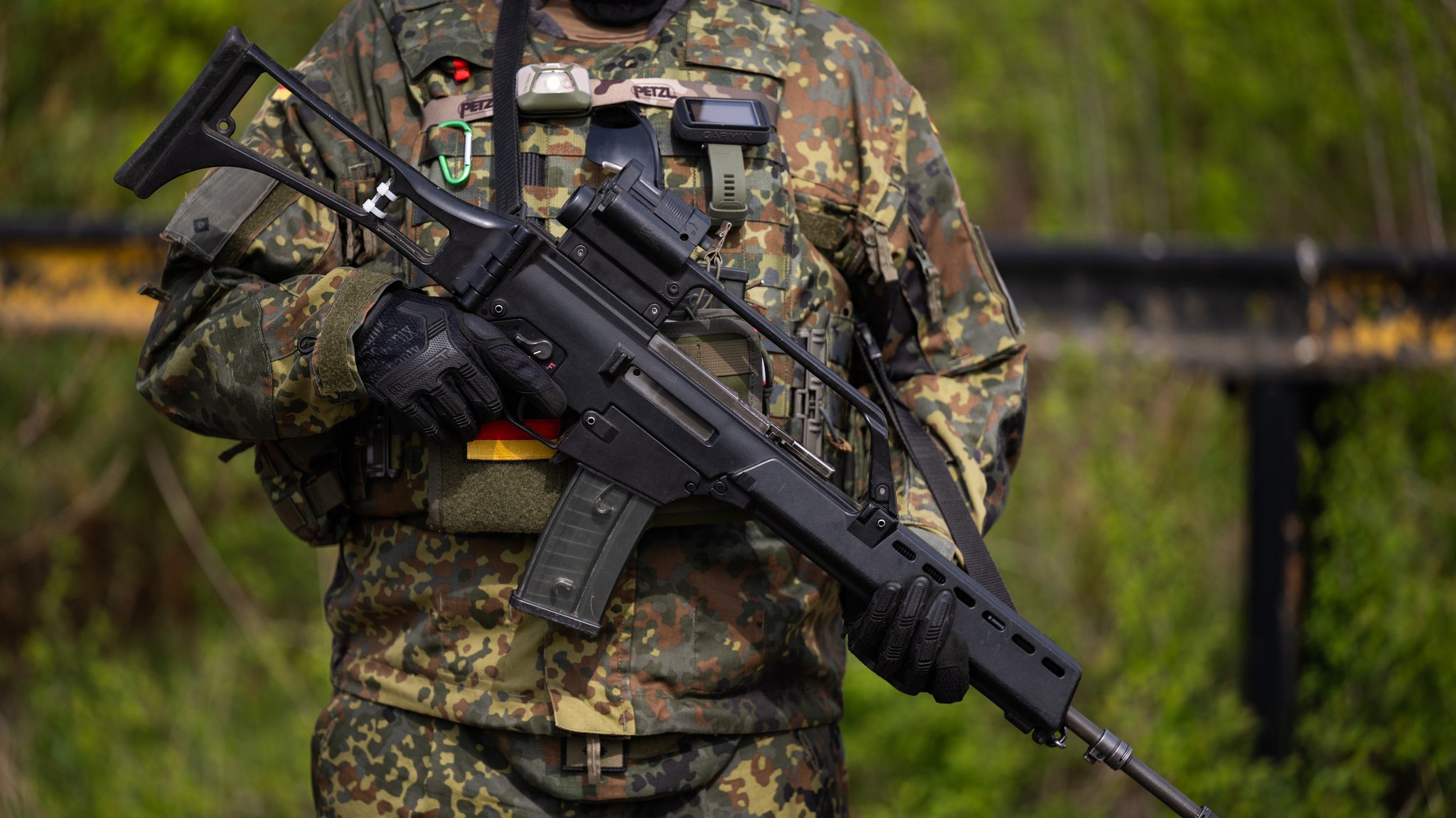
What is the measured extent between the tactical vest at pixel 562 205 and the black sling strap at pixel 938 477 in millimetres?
102

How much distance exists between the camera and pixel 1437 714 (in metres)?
3.46

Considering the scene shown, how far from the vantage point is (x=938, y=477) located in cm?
201

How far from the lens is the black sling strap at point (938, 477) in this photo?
1991mm

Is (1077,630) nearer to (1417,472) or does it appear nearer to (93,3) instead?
(1417,472)

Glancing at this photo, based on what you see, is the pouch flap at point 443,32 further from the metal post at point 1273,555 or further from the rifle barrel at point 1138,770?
the metal post at point 1273,555

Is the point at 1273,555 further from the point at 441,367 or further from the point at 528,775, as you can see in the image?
the point at 441,367

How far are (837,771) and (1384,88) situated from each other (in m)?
3.71

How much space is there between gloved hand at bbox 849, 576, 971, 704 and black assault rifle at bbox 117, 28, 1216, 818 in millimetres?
36

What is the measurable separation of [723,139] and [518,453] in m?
0.55

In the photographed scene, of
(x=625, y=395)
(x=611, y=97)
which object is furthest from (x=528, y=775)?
(x=611, y=97)

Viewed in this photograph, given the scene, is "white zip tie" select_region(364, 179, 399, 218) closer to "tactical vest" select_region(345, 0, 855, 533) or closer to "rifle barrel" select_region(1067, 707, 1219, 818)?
"tactical vest" select_region(345, 0, 855, 533)

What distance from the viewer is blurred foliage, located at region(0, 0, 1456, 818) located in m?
3.68

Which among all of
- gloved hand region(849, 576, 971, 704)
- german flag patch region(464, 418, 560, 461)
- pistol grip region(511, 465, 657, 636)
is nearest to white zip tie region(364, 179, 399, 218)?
german flag patch region(464, 418, 560, 461)

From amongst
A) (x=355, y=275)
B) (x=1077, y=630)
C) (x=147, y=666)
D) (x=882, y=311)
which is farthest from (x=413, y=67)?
(x=147, y=666)
